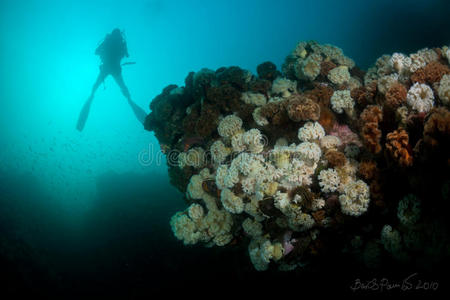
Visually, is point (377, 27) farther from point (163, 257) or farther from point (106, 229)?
point (106, 229)

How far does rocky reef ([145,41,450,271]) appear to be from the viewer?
348cm

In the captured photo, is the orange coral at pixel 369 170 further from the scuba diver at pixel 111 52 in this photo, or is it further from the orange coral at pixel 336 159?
the scuba diver at pixel 111 52

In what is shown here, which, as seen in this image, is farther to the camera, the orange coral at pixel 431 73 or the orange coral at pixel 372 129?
the orange coral at pixel 431 73

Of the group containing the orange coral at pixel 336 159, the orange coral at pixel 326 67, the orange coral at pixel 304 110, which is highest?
the orange coral at pixel 326 67

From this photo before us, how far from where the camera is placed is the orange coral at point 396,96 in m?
3.74

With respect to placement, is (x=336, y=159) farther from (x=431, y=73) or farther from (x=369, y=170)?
(x=431, y=73)

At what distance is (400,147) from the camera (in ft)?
10.8

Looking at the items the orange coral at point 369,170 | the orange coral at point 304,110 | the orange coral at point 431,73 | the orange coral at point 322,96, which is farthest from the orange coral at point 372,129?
the orange coral at point 322,96

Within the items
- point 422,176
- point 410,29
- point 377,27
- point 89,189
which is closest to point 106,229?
point 89,189

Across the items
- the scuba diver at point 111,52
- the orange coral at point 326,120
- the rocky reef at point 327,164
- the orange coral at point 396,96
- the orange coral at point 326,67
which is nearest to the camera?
the rocky reef at point 327,164

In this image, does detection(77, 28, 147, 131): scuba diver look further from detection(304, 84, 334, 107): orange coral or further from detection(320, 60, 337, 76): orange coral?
detection(304, 84, 334, 107): orange coral

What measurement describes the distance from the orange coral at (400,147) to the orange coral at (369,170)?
23.0 inches

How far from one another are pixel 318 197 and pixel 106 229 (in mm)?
21032

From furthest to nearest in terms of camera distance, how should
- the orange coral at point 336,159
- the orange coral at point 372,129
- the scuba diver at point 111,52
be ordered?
the scuba diver at point 111,52, the orange coral at point 336,159, the orange coral at point 372,129
